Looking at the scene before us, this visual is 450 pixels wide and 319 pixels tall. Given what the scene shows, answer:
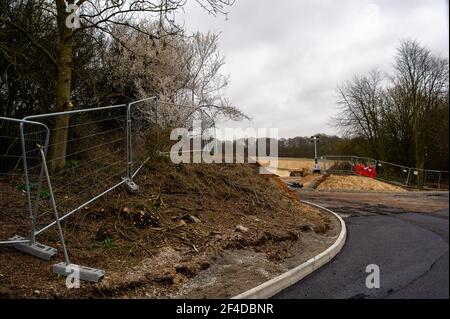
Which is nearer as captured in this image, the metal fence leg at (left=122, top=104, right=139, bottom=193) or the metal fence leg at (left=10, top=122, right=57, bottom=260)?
the metal fence leg at (left=10, top=122, right=57, bottom=260)

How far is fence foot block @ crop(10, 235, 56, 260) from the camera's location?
19.7ft

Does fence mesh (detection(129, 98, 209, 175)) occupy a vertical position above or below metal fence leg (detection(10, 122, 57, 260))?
above

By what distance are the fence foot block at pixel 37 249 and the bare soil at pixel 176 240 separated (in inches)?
3.5

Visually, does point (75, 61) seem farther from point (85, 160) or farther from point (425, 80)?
point (425, 80)

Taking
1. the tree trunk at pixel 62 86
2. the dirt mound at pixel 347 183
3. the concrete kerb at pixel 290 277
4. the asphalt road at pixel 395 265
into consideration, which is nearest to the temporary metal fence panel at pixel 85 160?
the tree trunk at pixel 62 86

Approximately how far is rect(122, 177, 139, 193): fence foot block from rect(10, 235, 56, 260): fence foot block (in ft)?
8.00

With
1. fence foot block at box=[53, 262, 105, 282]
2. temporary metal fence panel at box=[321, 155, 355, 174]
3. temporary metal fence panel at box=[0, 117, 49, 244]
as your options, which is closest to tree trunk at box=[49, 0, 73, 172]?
temporary metal fence panel at box=[0, 117, 49, 244]

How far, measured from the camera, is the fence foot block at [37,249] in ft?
19.7

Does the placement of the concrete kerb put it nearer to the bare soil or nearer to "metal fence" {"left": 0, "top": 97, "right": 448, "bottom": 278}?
the bare soil

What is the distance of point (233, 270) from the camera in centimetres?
649
